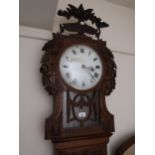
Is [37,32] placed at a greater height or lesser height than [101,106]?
greater

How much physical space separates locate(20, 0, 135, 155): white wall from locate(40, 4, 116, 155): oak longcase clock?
0.17 meters

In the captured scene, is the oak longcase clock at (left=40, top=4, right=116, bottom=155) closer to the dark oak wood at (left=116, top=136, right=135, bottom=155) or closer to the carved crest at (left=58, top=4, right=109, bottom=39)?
the carved crest at (left=58, top=4, right=109, bottom=39)

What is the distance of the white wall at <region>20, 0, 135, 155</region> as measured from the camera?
1450 millimetres

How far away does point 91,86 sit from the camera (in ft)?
4.98

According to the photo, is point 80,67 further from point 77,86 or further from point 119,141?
point 119,141

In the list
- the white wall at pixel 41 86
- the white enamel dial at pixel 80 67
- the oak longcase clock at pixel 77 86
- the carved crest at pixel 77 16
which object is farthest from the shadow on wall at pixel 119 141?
the carved crest at pixel 77 16

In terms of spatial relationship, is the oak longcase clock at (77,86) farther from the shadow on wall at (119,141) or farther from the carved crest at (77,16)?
the shadow on wall at (119,141)

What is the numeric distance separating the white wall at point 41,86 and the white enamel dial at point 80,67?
8.9 inches

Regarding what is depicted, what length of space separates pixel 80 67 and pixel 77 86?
160mm
